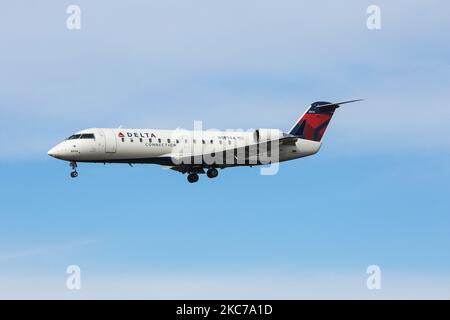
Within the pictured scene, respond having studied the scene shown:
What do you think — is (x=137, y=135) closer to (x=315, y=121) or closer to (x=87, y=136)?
(x=87, y=136)

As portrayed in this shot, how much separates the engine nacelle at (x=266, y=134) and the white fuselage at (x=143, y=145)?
41cm

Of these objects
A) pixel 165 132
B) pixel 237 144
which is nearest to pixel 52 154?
pixel 165 132

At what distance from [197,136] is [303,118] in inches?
423

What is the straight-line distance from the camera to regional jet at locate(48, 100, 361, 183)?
2709 inches

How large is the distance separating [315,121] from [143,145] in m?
16.4

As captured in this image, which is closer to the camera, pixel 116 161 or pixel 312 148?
pixel 116 161

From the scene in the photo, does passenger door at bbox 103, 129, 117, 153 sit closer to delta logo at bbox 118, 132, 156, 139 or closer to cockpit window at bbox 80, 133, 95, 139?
delta logo at bbox 118, 132, 156, 139

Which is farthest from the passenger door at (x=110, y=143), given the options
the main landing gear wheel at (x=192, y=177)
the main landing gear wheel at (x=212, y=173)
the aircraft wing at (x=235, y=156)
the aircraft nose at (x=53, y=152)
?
the main landing gear wheel at (x=212, y=173)

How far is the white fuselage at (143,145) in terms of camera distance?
6850 cm

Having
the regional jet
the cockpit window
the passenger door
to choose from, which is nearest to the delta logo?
the regional jet

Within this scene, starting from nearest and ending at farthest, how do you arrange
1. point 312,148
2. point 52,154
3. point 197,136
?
point 52,154, point 197,136, point 312,148

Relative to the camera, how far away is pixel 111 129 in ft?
230

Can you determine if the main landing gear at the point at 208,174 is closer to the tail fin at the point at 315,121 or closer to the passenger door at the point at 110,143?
the passenger door at the point at 110,143

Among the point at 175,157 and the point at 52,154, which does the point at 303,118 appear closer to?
the point at 175,157
